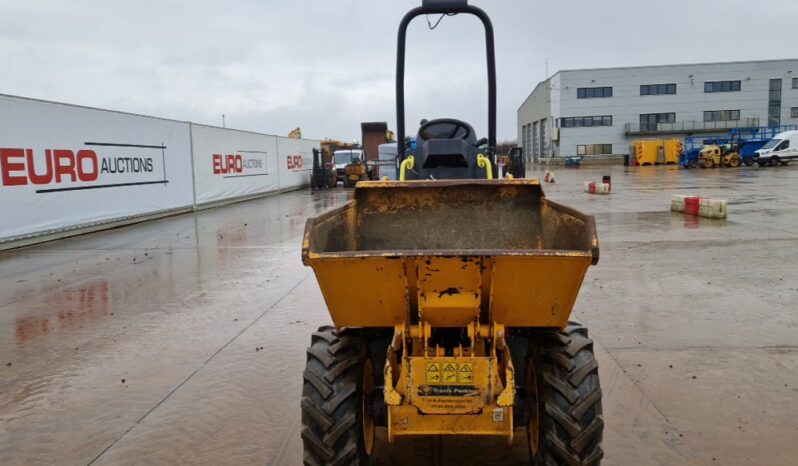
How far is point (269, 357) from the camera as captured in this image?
5.40 m

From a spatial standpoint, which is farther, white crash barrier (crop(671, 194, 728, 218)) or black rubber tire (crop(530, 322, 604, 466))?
white crash barrier (crop(671, 194, 728, 218))

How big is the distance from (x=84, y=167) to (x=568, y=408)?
14.7 metres

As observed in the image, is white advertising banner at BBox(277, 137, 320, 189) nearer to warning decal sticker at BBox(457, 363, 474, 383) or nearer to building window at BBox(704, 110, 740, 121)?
warning decal sticker at BBox(457, 363, 474, 383)

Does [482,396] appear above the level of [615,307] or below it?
above

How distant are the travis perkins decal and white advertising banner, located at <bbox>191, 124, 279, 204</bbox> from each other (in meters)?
2.66

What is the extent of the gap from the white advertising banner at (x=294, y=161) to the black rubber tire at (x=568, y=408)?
28.5 metres

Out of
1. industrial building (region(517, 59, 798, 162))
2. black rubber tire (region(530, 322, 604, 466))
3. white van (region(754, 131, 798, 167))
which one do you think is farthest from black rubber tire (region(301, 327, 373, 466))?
industrial building (region(517, 59, 798, 162))

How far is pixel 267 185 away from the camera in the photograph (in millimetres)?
28656

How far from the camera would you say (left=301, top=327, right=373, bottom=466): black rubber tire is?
2951 mm

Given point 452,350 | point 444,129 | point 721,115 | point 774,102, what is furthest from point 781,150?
point 452,350

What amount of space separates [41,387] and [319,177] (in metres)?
29.0

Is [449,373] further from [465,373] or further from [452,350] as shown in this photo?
[452,350]

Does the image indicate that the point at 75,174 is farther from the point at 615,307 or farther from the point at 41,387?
the point at 615,307

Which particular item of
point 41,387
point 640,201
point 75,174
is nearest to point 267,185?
point 75,174
